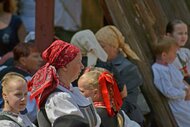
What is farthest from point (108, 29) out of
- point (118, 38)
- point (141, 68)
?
point (141, 68)

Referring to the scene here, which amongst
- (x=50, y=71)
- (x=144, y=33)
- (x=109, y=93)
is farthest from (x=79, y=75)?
(x=144, y=33)

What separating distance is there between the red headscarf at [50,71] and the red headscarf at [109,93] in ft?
2.49

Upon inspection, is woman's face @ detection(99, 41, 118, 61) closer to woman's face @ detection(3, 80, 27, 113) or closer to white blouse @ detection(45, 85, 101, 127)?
woman's face @ detection(3, 80, 27, 113)

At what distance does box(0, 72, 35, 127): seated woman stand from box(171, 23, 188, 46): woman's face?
3.29 m

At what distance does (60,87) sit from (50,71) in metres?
0.13

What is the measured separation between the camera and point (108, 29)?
25.3 ft

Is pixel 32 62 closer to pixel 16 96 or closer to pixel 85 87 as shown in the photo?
pixel 85 87

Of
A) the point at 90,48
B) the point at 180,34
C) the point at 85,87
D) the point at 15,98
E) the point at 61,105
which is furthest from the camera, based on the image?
Answer: the point at 180,34

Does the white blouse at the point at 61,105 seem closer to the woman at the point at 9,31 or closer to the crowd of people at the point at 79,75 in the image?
the crowd of people at the point at 79,75

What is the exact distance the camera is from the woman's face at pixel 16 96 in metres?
5.36

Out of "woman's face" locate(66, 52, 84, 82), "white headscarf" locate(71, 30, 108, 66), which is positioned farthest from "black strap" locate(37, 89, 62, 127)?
"white headscarf" locate(71, 30, 108, 66)

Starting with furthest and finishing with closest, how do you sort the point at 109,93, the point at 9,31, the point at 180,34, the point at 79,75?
the point at 180,34, the point at 9,31, the point at 79,75, the point at 109,93

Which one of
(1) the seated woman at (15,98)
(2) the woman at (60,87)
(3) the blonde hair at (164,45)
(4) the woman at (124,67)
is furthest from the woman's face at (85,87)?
(3) the blonde hair at (164,45)

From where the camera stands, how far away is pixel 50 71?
518 cm
